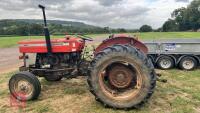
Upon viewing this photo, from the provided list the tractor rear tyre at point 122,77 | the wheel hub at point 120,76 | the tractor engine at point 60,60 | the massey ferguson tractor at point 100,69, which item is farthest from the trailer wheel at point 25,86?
the wheel hub at point 120,76

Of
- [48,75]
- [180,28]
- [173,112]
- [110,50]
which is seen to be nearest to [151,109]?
[173,112]

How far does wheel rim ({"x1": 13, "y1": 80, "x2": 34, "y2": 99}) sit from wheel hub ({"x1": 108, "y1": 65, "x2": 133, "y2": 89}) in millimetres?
1822

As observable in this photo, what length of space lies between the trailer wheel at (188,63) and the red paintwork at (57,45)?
5590 millimetres

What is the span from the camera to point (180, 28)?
8556 cm

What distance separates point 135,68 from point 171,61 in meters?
6.09

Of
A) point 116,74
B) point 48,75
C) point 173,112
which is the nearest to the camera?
point 173,112

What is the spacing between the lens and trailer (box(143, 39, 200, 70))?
35.5ft

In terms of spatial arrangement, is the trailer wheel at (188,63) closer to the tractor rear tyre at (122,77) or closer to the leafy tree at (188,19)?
the tractor rear tyre at (122,77)

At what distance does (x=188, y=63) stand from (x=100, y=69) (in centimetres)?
647

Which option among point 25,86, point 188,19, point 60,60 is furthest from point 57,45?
point 188,19

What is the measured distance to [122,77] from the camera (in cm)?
564

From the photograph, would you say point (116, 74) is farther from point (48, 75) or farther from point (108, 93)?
point (48, 75)

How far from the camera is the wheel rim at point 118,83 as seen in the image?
545 cm

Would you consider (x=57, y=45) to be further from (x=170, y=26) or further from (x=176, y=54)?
(x=170, y=26)
